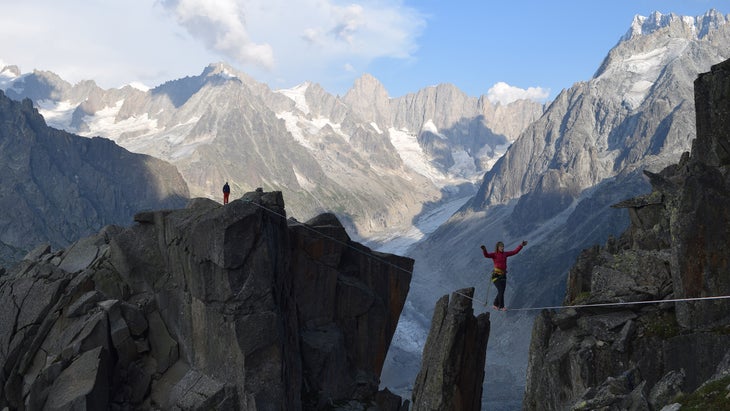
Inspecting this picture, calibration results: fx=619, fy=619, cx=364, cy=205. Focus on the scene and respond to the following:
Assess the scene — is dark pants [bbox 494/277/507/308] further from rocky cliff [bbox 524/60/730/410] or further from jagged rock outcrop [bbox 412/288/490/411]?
rocky cliff [bbox 524/60/730/410]

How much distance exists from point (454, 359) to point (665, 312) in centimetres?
1052

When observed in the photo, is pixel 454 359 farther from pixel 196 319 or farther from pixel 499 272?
pixel 196 319

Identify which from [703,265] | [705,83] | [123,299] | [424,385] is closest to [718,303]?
[703,265]

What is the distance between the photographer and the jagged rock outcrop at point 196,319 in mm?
42062

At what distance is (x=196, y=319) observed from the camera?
146 feet

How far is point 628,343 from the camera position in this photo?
986 inches

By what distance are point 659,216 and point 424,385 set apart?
63.9 ft

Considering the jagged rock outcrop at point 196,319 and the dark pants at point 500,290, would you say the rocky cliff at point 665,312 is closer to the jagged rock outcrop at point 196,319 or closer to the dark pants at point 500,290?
the dark pants at point 500,290

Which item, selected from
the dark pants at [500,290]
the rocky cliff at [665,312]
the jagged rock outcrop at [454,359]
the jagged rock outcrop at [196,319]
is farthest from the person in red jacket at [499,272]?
the jagged rock outcrop at [196,319]

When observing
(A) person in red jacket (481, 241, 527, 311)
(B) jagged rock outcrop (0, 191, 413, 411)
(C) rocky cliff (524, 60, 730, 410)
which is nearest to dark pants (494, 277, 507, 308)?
(A) person in red jacket (481, 241, 527, 311)

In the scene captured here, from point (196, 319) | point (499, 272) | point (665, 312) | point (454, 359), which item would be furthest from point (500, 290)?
point (196, 319)

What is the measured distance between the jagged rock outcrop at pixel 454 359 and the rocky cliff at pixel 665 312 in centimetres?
374

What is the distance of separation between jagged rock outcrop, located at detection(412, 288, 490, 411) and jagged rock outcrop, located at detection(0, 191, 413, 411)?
46.6 ft

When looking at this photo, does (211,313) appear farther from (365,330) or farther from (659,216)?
(659,216)
